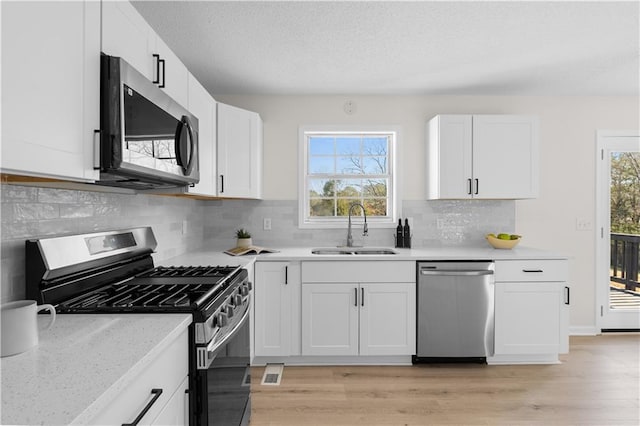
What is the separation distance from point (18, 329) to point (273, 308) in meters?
2.22

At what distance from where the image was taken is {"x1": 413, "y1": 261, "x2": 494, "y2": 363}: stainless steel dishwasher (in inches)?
→ 125

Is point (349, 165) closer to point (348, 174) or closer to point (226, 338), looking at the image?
point (348, 174)

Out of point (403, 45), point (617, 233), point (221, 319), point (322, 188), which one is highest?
point (403, 45)

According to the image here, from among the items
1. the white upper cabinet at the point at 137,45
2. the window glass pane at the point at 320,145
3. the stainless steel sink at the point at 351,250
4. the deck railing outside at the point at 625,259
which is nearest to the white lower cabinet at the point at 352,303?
the stainless steel sink at the point at 351,250

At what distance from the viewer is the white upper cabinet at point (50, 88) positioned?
0.95m

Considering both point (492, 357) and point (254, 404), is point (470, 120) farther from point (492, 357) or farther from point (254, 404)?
point (254, 404)

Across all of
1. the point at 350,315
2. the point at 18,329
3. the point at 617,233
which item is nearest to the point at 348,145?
the point at 350,315

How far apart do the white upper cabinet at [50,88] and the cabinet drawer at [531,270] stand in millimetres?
2997

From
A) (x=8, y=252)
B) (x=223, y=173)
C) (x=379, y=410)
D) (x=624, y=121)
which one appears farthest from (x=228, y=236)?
(x=624, y=121)

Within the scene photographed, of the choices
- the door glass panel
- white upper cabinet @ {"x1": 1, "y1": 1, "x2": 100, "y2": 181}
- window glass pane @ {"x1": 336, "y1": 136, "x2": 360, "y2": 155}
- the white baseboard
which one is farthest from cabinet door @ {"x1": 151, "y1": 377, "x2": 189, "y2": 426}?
the door glass panel

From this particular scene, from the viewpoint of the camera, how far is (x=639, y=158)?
159 inches

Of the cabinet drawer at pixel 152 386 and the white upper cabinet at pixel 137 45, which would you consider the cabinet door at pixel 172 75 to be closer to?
the white upper cabinet at pixel 137 45

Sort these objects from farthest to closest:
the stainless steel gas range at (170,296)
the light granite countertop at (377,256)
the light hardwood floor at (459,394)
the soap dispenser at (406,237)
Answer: the soap dispenser at (406,237), the light granite countertop at (377,256), the light hardwood floor at (459,394), the stainless steel gas range at (170,296)

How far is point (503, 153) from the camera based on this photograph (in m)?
3.52
